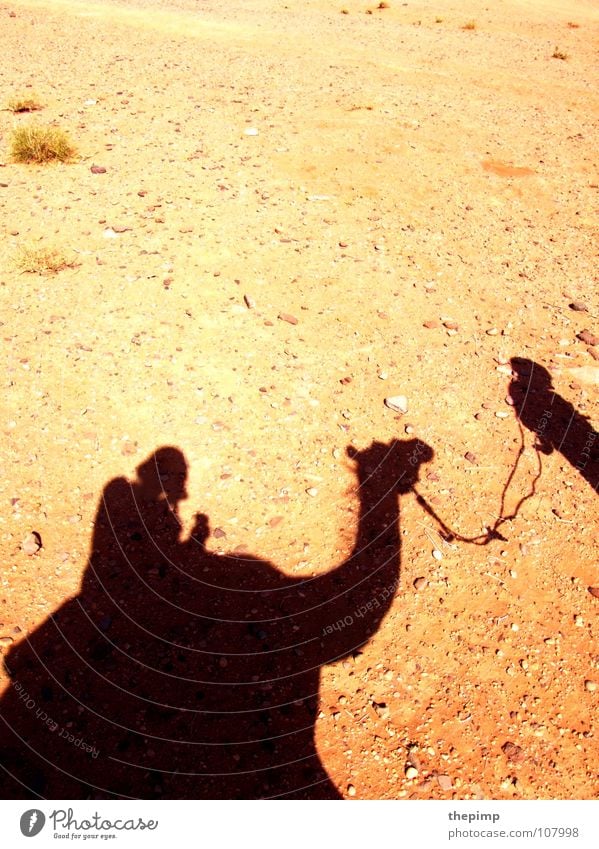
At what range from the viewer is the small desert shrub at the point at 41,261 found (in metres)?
6.25

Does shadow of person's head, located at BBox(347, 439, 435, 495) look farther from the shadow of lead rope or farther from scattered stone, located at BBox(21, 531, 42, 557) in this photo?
scattered stone, located at BBox(21, 531, 42, 557)

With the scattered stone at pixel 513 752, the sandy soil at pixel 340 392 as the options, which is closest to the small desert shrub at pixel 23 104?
the sandy soil at pixel 340 392

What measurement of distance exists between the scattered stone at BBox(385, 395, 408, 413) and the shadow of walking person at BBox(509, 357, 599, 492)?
109cm

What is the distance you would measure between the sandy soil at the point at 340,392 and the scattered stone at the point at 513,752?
0.02m

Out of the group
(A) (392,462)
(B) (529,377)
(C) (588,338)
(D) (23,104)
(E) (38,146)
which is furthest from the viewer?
(D) (23,104)

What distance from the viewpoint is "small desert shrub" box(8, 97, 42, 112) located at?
9602mm

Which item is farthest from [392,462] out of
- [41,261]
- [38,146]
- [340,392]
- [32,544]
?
[38,146]

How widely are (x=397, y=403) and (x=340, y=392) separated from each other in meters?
0.56

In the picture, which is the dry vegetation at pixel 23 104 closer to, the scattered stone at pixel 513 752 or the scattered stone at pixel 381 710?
the scattered stone at pixel 381 710

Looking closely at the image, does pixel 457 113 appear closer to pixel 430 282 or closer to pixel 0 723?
pixel 430 282

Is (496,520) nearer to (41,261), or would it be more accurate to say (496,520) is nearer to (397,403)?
(397,403)

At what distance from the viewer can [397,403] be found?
208 inches

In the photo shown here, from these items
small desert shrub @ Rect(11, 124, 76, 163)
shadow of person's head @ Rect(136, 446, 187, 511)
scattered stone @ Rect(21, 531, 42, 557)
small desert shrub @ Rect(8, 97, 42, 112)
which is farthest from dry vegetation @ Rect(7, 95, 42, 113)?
scattered stone @ Rect(21, 531, 42, 557)
